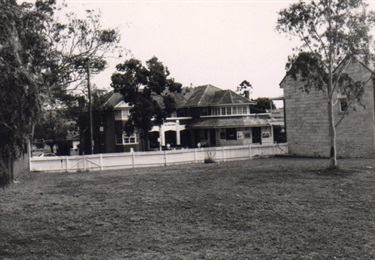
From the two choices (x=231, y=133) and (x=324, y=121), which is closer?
(x=324, y=121)

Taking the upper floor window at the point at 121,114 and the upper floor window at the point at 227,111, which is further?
the upper floor window at the point at 227,111

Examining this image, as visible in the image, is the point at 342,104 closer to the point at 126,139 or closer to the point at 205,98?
the point at 205,98

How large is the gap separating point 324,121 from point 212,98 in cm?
2317

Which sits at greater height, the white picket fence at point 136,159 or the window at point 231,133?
the window at point 231,133

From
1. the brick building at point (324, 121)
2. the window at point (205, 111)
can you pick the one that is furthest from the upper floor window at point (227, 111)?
the brick building at point (324, 121)

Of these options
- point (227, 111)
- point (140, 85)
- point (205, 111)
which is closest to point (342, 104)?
point (140, 85)

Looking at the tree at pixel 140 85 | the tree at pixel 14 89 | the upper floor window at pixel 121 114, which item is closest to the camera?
the tree at pixel 14 89

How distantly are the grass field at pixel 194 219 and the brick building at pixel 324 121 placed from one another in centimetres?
1014

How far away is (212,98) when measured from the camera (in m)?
51.8

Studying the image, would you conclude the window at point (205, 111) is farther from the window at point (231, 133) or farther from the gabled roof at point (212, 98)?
the window at point (231, 133)

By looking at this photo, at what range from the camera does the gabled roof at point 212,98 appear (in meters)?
50.0

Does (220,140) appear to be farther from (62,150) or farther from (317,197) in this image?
(317,197)

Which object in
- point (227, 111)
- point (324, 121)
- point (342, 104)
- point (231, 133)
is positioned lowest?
point (231, 133)

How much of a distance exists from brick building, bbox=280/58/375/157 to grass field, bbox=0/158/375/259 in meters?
10.1
